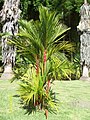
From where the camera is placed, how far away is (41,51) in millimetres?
6707

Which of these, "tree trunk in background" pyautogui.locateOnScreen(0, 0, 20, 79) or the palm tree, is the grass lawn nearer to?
the palm tree

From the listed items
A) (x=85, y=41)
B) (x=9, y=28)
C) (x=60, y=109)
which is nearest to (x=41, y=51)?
(x=60, y=109)

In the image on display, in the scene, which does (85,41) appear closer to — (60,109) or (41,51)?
(60,109)

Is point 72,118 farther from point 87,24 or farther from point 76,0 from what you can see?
point 76,0

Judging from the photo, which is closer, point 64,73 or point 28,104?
point 64,73

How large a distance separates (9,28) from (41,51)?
674 centimetres

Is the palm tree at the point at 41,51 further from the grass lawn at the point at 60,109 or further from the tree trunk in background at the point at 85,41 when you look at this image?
the tree trunk in background at the point at 85,41

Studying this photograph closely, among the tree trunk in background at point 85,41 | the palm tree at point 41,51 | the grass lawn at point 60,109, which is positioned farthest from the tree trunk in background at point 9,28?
the palm tree at point 41,51

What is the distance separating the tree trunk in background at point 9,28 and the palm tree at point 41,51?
6.34 meters

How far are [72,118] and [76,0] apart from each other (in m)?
12.3

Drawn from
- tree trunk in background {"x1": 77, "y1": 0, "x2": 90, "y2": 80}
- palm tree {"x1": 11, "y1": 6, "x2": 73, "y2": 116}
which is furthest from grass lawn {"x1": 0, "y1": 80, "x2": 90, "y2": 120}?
tree trunk in background {"x1": 77, "y1": 0, "x2": 90, "y2": 80}

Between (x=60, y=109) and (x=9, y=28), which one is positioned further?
(x=9, y=28)

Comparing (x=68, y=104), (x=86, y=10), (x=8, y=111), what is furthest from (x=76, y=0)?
(x=8, y=111)

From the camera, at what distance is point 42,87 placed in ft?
21.4
